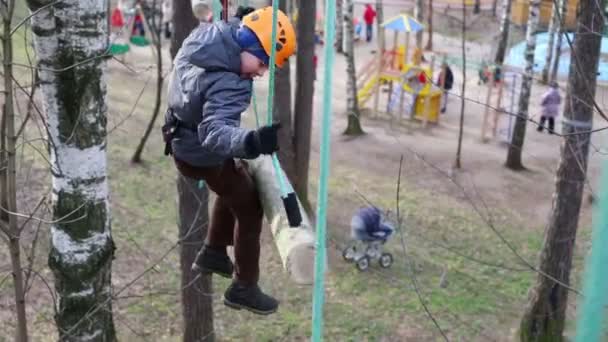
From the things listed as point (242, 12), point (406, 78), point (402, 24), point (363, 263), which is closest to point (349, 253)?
point (363, 263)

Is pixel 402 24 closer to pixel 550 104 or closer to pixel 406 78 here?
pixel 406 78

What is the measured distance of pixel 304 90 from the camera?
36.3 feet

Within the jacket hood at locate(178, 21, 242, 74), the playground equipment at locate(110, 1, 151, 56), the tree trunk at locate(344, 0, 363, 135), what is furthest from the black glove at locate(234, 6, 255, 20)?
the playground equipment at locate(110, 1, 151, 56)

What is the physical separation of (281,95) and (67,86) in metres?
6.49

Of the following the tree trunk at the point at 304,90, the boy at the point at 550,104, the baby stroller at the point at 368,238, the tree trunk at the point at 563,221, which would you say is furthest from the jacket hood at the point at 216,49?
the boy at the point at 550,104

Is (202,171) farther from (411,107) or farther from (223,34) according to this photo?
(411,107)

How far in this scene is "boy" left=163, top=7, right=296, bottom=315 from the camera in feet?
9.25

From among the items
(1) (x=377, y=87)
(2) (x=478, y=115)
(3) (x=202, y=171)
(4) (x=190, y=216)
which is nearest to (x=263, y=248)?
(4) (x=190, y=216)

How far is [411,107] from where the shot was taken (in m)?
17.9

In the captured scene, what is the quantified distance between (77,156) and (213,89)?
5.60ft

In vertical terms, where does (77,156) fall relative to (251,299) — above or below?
above

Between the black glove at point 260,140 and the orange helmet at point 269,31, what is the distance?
1.59 ft

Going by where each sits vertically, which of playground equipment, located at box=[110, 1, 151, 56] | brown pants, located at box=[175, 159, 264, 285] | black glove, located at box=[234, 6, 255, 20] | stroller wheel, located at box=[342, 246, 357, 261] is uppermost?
black glove, located at box=[234, 6, 255, 20]

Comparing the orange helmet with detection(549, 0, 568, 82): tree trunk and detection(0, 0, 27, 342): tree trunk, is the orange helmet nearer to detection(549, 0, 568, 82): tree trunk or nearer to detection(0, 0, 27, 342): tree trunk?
detection(0, 0, 27, 342): tree trunk
